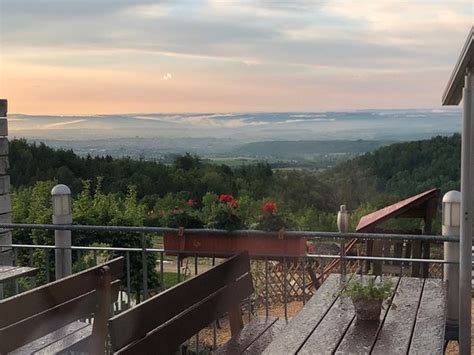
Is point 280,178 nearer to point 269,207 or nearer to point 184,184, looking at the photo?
point 184,184

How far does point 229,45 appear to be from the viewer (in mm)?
8422

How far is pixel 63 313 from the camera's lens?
279 centimetres

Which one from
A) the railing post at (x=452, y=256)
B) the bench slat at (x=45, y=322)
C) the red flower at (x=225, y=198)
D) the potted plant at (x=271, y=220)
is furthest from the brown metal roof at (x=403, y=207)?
the bench slat at (x=45, y=322)

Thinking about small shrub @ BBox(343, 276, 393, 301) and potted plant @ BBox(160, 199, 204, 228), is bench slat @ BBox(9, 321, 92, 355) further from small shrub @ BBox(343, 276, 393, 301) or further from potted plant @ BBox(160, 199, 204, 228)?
small shrub @ BBox(343, 276, 393, 301)

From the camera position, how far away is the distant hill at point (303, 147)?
8.44 metres

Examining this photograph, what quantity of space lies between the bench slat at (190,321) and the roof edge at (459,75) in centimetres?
169

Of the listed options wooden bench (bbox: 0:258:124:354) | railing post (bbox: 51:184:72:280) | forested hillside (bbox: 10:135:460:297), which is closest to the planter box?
railing post (bbox: 51:184:72:280)

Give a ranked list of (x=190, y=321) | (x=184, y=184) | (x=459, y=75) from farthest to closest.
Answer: (x=184, y=184), (x=459, y=75), (x=190, y=321)

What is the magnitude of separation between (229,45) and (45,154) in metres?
4.56

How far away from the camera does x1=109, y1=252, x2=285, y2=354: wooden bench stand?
2.26 metres

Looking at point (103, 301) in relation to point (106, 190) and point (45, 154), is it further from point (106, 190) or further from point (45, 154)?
point (45, 154)

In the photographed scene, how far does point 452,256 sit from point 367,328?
8.37ft

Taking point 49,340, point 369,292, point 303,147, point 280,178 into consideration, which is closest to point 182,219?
point 49,340

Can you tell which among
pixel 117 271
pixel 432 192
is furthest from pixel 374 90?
pixel 117 271
